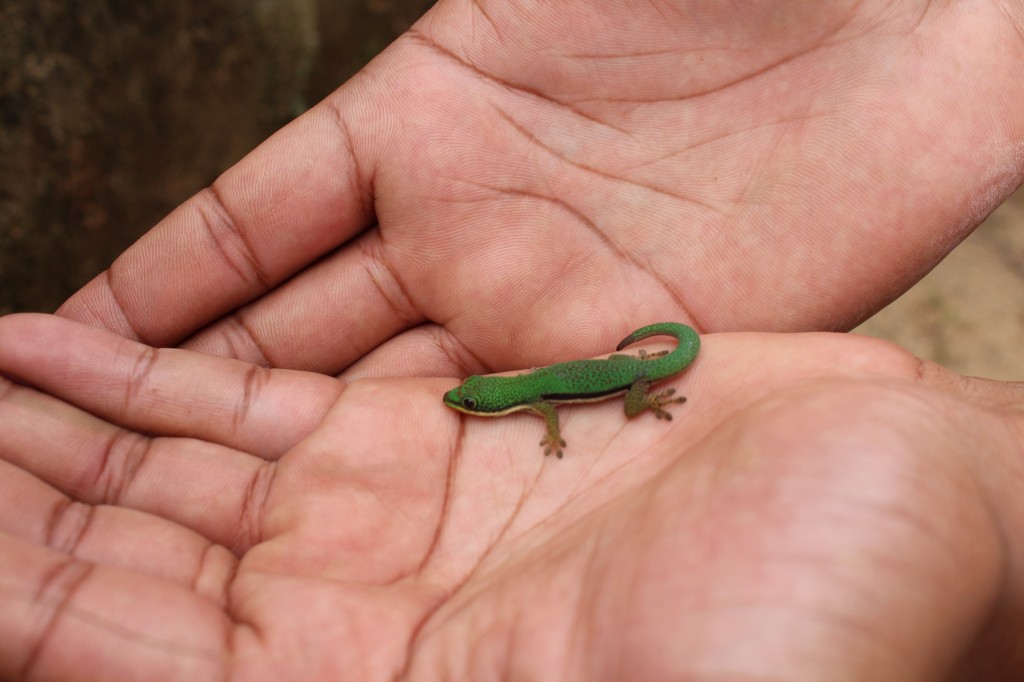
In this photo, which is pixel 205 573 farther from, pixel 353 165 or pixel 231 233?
pixel 353 165

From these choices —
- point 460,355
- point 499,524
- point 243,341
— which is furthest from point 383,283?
point 499,524

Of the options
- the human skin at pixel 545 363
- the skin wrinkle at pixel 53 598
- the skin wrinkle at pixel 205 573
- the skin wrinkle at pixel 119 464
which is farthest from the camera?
the skin wrinkle at pixel 119 464

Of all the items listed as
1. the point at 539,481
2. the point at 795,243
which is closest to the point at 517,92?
the point at 795,243

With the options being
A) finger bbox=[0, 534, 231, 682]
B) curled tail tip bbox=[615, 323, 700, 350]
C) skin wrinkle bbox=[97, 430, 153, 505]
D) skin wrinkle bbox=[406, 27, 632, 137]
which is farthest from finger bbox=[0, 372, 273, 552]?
skin wrinkle bbox=[406, 27, 632, 137]

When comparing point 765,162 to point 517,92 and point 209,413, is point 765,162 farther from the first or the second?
point 209,413

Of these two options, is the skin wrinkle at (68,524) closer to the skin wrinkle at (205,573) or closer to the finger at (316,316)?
the skin wrinkle at (205,573)

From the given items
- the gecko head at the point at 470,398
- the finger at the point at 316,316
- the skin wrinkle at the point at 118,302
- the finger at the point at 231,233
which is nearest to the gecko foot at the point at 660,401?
the gecko head at the point at 470,398
